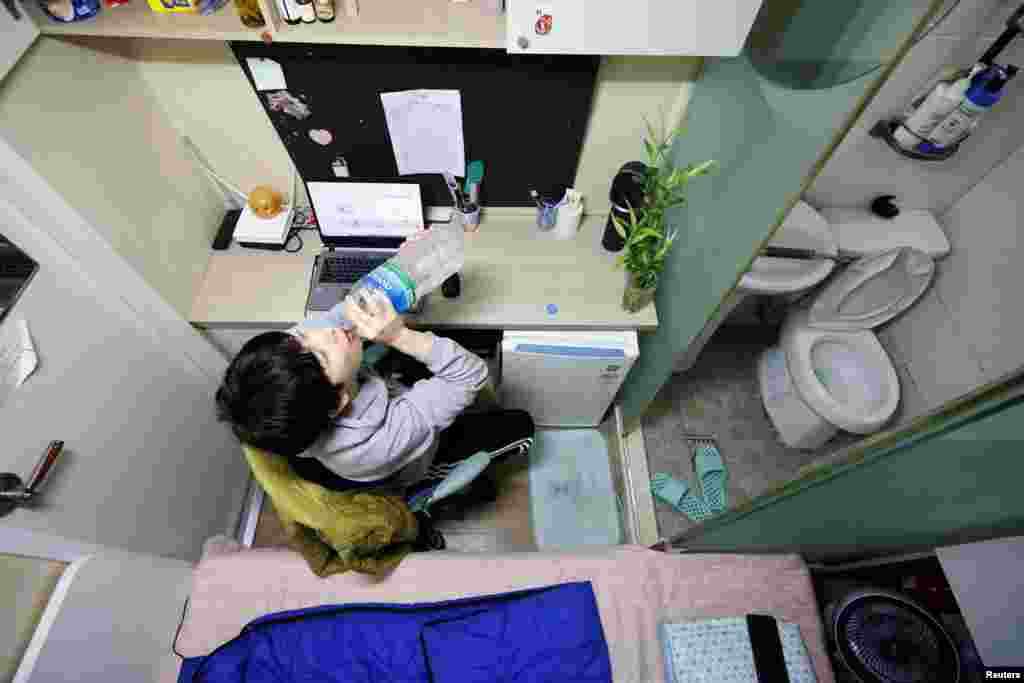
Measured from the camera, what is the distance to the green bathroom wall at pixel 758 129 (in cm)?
79

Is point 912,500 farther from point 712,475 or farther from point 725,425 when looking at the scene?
point 725,425

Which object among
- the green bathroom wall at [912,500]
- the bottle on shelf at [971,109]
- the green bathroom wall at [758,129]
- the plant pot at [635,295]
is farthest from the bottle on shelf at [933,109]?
the green bathroom wall at [912,500]

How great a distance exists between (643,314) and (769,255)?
58 centimetres

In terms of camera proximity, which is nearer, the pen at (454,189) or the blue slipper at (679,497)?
the pen at (454,189)

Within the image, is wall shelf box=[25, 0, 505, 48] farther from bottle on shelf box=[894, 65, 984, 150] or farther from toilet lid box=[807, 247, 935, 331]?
→ toilet lid box=[807, 247, 935, 331]

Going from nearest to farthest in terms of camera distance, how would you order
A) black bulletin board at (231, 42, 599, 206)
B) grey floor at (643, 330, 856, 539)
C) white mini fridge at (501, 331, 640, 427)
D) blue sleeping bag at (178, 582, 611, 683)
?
blue sleeping bag at (178, 582, 611, 683), black bulletin board at (231, 42, 599, 206), white mini fridge at (501, 331, 640, 427), grey floor at (643, 330, 856, 539)

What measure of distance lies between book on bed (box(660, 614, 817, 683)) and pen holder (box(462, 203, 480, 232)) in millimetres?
1261

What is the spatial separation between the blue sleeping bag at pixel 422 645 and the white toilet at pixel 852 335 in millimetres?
1194

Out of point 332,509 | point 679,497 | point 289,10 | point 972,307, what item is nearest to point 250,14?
point 289,10

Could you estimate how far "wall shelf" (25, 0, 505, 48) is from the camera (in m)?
1.01

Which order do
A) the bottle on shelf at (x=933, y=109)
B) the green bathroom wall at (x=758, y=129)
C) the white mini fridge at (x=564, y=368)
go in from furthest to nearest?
1. the white mini fridge at (x=564, y=368)
2. the bottle on shelf at (x=933, y=109)
3. the green bathroom wall at (x=758, y=129)

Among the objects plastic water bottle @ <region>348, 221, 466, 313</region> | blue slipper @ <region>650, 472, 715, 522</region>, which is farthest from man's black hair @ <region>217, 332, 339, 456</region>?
blue slipper @ <region>650, 472, 715, 522</region>

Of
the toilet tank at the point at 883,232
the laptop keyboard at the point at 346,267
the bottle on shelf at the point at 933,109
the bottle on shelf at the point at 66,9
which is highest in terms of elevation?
the bottle on shelf at the point at 66,9

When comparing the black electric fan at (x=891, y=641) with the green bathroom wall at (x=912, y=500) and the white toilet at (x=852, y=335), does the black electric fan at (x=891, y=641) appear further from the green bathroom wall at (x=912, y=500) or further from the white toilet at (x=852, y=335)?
the white toilet at (x=852, y=335)
